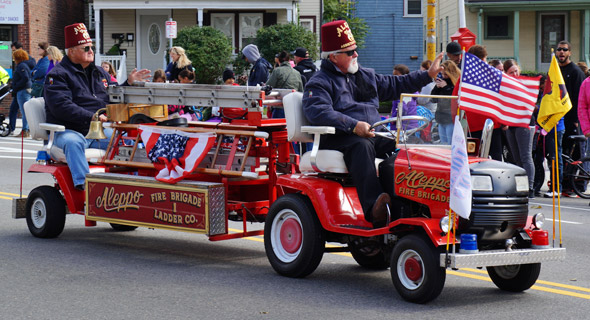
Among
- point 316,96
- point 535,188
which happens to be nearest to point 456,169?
point 316,96

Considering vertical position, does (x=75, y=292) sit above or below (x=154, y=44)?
below

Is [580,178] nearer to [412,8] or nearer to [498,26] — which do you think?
[498,26]

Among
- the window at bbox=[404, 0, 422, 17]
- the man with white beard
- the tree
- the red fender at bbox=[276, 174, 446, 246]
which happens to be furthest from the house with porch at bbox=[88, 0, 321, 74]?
the red fender at bbox=[276, 174, 446, 246]

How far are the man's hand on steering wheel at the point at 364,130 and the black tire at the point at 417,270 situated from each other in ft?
3.39

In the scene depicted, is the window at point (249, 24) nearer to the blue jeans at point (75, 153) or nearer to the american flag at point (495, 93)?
the blue jeans at point (75, 153)

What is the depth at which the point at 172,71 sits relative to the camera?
674 inches

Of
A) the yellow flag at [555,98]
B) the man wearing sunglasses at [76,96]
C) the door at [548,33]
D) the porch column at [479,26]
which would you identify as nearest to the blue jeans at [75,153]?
the man wearing sunglasses at [76,96]

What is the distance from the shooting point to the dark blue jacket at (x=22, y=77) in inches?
869

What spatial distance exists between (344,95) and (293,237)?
1264 mm

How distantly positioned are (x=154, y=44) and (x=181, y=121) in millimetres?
29540

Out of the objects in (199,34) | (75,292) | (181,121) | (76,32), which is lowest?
(75,292)

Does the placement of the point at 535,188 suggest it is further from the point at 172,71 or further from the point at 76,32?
the point at 76,32

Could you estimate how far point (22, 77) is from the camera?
72.6 feet

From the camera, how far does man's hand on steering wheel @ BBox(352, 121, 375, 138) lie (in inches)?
296
